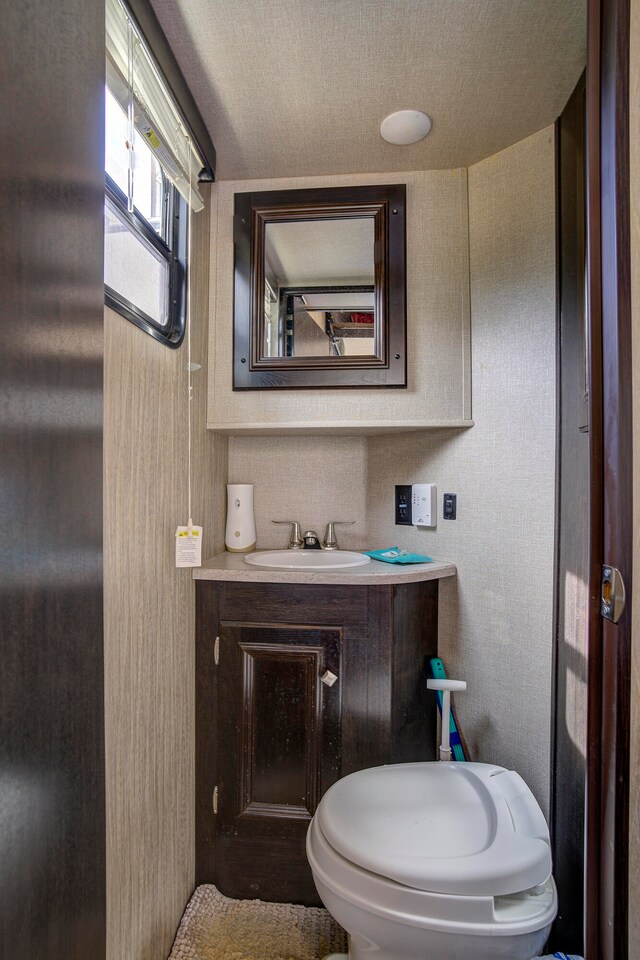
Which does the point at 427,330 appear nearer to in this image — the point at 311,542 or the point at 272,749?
the point at 311,542

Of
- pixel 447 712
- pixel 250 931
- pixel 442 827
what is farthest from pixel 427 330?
pixel 250 931

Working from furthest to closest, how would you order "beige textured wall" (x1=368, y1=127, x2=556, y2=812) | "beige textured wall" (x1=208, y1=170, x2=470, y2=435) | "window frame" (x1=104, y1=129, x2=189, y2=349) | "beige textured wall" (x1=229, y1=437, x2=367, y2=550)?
"beige textured wall" (x1=229, y1=437, x2=367, y2=550) → "beige textured wall" (x1=208, y1=170, x2=470, y2=435) → "beige textured wall" (x1=368, y1=127, x2=556, y2=812) → "window frame" (x1=104, y1=129, x2=189, y2=349)

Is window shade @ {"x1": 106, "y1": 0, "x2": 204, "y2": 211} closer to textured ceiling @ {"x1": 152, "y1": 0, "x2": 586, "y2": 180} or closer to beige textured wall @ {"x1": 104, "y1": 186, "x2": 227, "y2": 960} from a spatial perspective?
textured ceiling @ {"x1": 152, "y1": 0, "x2": 586, "y2": 180}

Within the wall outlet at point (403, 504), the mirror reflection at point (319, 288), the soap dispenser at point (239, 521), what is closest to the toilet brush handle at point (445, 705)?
the wall outlet at point (403, 504)

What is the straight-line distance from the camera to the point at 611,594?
1.68 feet

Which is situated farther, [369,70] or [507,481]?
[507,481]

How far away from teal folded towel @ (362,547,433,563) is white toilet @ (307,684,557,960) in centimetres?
66

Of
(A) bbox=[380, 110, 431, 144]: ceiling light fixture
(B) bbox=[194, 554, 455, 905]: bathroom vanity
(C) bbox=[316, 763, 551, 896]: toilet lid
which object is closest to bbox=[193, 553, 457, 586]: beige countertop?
(B) bbox=[194, 554, 455, 905]: bathroom vanity

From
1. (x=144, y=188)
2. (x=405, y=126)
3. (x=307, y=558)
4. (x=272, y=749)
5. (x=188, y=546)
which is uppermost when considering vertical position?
(x=405, y=126)

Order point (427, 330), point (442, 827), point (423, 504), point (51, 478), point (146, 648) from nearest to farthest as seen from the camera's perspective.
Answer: point (51, 478)
point (442, 827)
point (146, 648)
point (427, 330)
point (423, 504)

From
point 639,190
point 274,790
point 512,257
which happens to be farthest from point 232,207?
point 274,790

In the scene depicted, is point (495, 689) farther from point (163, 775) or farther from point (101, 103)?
point (101, 103)

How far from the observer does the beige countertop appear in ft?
4.33

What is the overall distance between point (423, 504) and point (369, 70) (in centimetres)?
121
